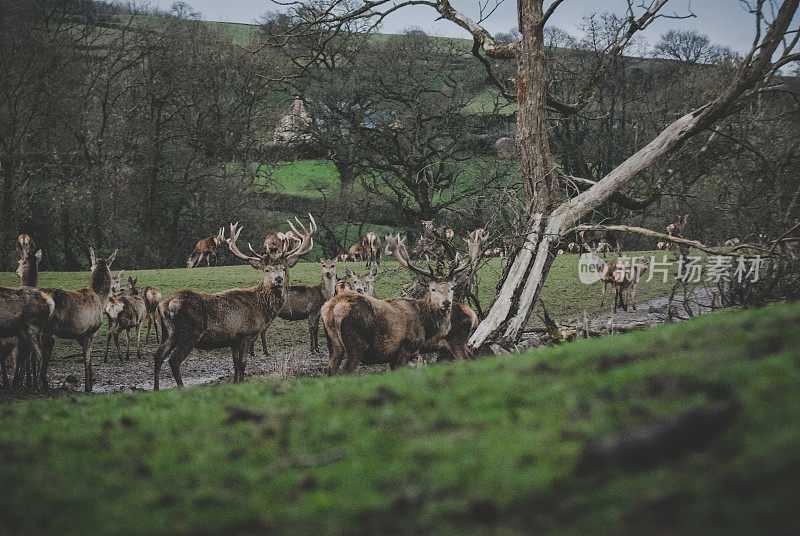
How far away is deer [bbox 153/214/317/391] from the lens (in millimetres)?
10953

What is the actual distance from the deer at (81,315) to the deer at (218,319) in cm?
172

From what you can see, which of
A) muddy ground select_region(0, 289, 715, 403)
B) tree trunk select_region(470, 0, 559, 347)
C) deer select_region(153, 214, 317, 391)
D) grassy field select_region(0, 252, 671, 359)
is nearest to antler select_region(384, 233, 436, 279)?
tree trunk select_region(470, 0, 559, 347)

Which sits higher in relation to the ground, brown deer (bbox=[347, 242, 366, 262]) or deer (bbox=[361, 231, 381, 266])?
deer (bbox=[361, 231, 381, 266])

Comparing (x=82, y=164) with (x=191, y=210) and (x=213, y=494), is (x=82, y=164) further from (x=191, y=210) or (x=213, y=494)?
(x=213, y=494)

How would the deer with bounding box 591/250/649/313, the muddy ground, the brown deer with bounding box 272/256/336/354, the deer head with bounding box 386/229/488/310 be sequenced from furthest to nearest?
1. the deer with bounding box 591/250/649/313
2. the brown deer with bounding box 272/256/336/354
3. the muddy ground
4. the deer head with bounding box 386/229/488/310

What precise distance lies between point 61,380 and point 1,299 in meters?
2.56

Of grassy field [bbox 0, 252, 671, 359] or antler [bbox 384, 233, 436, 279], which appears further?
grassy field [bbox 0, 252, 671, 359]

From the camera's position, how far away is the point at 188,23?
39.9 meters

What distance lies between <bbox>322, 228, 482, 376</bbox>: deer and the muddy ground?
2.03 meters

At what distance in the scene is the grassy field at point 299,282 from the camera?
17.7m

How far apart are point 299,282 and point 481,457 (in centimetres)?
1842

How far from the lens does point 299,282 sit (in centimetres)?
2134

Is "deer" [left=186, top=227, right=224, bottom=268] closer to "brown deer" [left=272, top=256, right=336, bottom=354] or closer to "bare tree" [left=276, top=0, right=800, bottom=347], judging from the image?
"brown deer" [left=272, top=256, right=336, bottom=354]

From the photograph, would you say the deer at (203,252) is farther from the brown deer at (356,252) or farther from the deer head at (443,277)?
the deer head at (443,277)
